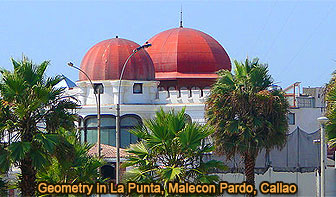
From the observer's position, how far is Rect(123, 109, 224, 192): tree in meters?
29.6

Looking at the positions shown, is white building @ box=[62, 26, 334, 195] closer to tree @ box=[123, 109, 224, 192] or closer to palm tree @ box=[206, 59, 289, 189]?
palm tree @ box=[206, 59, 289, 189]

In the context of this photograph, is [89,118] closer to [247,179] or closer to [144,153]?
[247,179]

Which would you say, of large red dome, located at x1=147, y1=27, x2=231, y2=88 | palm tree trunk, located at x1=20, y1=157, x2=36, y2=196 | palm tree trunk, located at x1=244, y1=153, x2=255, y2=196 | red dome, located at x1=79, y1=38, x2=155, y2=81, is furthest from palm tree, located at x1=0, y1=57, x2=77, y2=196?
large red dome, located at x1=147, y1=27, x2=231, y2=88

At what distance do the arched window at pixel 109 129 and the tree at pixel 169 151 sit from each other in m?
28.2

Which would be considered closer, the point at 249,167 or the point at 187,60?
the point at 249,167

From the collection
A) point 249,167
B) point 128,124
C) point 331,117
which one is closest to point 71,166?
point 249,167

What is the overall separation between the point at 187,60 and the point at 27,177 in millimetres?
37243

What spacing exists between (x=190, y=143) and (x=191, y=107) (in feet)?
93.9

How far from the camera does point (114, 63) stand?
59.3 meters

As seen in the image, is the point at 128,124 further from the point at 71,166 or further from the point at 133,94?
the point at 71,166

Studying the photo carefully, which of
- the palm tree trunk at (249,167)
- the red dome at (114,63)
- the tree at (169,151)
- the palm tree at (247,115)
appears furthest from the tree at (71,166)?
the red dome at (114,63)

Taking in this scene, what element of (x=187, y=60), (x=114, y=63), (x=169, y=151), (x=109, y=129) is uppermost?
(x=187, y=60)

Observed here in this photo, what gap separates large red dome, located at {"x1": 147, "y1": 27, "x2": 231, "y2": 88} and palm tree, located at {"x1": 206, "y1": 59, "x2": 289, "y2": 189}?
23345 mm

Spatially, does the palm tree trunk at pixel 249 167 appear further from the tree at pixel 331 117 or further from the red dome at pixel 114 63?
the red dome at pixel 114 63
